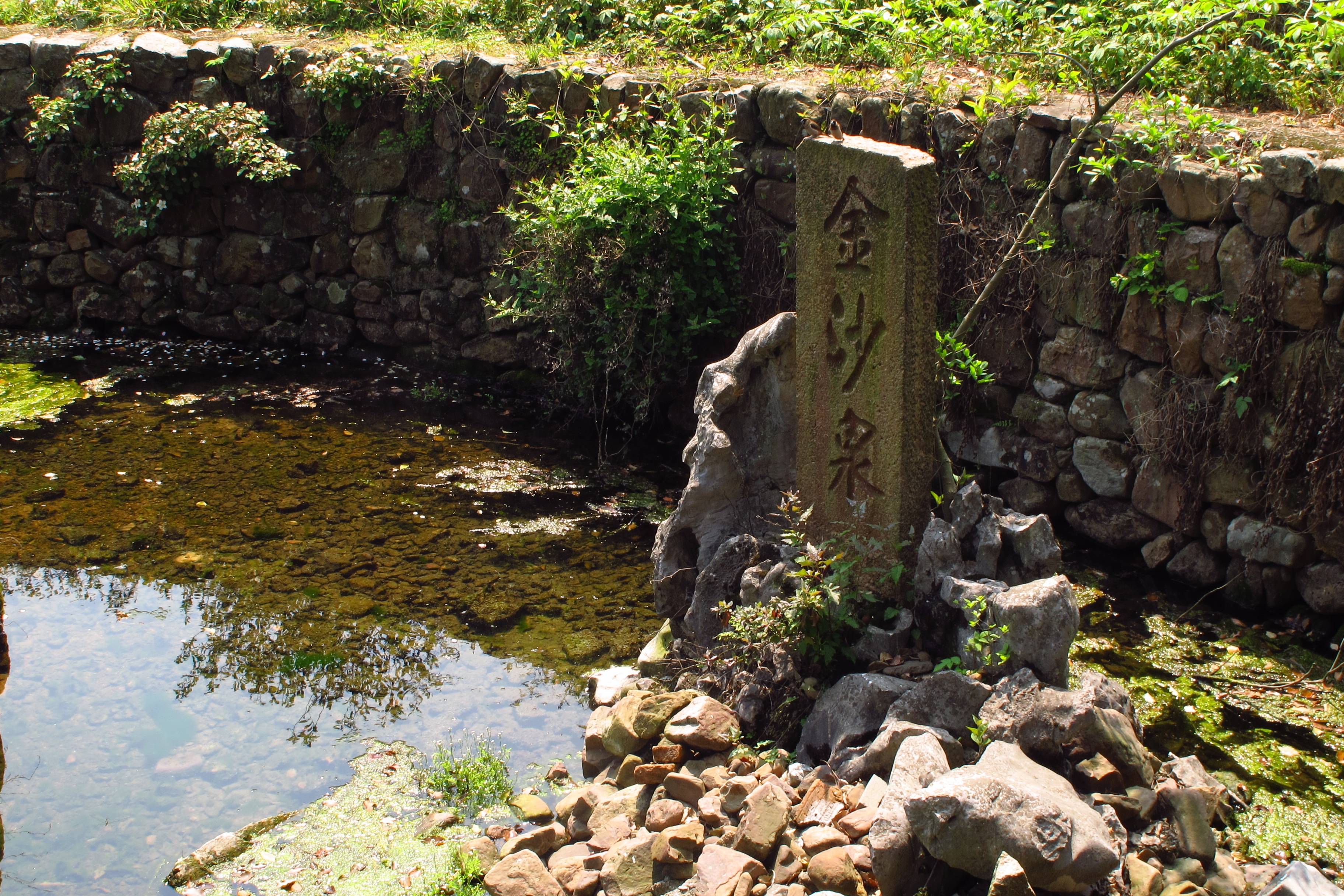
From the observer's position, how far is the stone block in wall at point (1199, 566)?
229 inches

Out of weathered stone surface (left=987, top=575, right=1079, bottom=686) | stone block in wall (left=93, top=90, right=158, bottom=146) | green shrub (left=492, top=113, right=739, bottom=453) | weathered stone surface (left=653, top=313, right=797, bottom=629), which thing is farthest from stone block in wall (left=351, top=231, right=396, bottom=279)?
weathered stone surface (left=987, top=575, right=1079, bottom=686)

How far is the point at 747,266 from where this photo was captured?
764cm

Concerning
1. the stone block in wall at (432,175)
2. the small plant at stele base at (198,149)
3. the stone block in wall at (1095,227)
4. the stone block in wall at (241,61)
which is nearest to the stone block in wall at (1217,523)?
the stone block in wall at (1095,227)

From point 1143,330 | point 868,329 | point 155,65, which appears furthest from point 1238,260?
point 155,65

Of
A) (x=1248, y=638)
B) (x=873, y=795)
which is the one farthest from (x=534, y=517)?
(x=1248, y=638)

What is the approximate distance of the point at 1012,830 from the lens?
306 cm

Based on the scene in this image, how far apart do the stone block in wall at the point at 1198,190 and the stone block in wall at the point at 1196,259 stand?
8 cm

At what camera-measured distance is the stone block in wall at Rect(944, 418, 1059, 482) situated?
6.55 meters

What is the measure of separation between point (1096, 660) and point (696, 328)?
→ 11.2ft

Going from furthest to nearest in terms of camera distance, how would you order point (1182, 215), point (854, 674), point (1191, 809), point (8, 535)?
point (8, 535)
point (1182, 215)
point (854, 674)
point (1191, 809)

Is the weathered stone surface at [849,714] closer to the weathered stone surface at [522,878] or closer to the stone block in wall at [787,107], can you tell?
the weathered stone surface at [522,878]

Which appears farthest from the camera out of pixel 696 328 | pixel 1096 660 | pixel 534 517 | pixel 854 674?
pixel 696 328

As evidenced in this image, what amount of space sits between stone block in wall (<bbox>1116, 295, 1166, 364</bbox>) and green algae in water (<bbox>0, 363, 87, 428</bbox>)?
25.0ft

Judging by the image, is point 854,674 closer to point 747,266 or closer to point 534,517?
point 534,517
